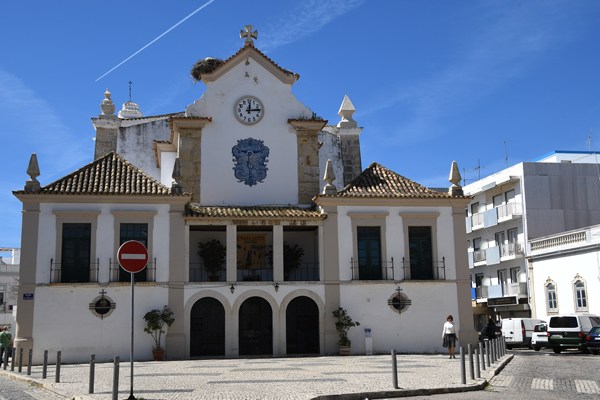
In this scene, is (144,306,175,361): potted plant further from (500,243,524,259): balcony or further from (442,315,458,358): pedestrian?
(500,243,524,259): balcony

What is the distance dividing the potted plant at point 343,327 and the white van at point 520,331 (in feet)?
37.7

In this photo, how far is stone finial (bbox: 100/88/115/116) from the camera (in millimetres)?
37719

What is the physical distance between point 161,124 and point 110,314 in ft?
46.0

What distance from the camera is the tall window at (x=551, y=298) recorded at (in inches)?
1554

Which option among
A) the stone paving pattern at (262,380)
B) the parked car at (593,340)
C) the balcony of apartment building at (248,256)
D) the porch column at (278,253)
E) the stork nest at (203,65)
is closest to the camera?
the stone paving pattern at (262,380)

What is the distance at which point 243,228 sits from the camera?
30.1 metres

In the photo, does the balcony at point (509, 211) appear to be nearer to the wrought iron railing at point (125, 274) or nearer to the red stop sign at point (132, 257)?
the wrought iron railing at point (125, 274)

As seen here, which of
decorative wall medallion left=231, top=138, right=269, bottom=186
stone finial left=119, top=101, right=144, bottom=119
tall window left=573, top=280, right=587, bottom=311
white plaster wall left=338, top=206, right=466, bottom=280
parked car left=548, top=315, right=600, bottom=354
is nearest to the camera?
white plaster wall left=338, top=206, right=466, bottom=280

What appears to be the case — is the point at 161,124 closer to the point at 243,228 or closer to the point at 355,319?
the point at 243,228

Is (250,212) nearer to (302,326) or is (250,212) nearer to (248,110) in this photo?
(302,326)

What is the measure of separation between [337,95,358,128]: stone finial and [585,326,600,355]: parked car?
55.8 ft

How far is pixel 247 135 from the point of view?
104 feet

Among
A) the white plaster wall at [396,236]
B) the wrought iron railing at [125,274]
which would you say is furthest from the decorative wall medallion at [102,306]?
the white plaster wall at [396,236]

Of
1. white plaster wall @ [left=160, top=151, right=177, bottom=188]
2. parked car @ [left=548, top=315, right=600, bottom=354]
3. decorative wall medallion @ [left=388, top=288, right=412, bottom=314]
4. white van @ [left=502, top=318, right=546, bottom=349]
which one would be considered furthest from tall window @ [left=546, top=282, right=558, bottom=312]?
white plaster wall @ [left=160, top=151, right=177, bottom=188]
